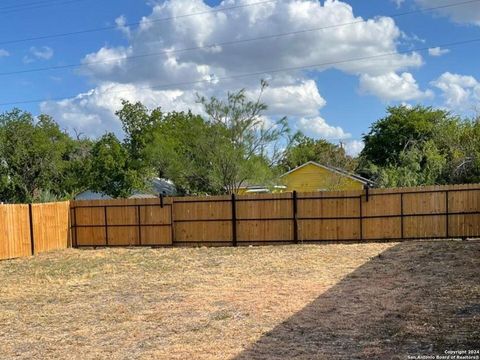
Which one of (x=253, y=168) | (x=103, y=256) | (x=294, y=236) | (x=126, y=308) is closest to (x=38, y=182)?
(x=253, y=168)

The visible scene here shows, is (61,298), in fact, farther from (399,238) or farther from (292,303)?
(399,238)

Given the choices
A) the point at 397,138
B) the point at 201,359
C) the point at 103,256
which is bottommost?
the point at 103,256

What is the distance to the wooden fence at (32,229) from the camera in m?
16.4

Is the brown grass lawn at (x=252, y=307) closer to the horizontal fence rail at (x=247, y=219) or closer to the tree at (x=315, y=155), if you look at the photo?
the horizontal fence rail at (x=247, y=219)

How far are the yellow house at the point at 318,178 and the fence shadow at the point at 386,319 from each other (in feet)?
68.0

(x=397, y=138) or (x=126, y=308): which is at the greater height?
(x=397, y=138)

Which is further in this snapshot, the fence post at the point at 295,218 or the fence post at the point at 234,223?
the fence post at the point at 234,223

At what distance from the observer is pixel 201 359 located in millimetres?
5590

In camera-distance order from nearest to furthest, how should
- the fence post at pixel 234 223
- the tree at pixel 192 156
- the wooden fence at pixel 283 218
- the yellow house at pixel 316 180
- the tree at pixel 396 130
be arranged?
the wooden fence at pixel 283 218 < the fence post at pixel 234 223 < the tree at pixel 192 156 < the yellow house at pixel 316 180 < the tree at pixel 396 130

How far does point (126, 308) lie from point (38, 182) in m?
29.2

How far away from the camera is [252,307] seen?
7988mm

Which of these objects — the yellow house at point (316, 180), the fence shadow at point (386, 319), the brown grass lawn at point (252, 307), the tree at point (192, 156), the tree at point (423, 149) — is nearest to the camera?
the fence shadow at point (386, 319)

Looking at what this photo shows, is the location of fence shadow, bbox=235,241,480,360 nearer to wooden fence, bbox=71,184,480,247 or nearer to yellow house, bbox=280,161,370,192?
wooden fence, bbox=71,184,480,247

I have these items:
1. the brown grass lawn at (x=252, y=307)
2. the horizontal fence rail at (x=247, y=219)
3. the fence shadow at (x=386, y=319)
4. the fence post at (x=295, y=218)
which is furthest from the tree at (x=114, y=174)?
the fence shadow at (x=386, y=319)
